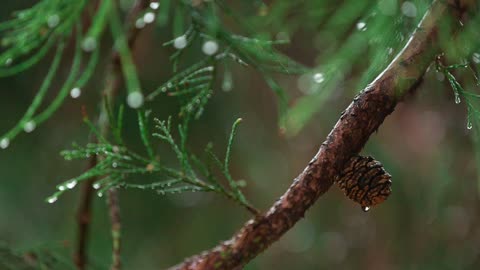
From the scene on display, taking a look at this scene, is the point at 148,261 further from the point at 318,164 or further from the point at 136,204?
the point at 318,164

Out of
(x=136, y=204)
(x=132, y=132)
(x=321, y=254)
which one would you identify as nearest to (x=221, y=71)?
(x=132, y=132)

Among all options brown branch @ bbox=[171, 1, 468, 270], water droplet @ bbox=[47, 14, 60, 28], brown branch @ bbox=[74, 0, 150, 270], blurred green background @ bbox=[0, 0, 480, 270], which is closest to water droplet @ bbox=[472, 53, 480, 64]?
brown branch @ bbox=[171, 1, 468, 270]

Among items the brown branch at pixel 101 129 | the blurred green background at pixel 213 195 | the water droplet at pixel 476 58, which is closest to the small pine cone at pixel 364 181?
the water droplet at pixel 476 58

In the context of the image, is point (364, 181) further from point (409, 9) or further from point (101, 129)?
point (101, 129)

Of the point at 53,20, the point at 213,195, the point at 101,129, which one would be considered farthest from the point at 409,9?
the point at 213,195

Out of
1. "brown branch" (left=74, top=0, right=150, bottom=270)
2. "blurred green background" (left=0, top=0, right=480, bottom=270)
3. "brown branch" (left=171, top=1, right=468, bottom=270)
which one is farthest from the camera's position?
"blurred green background" (left=0, top=0, right=480, bottom=270)

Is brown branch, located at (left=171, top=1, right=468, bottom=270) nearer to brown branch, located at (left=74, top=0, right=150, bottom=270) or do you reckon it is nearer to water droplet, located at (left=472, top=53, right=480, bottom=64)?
water droplet, located at (left=472, top=53, right=480, bottom=64)
